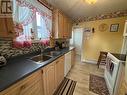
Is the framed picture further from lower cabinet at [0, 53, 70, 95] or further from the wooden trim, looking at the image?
lower cabinet at [0, 53, 70, 95]

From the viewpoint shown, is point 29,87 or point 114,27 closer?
point 29,87

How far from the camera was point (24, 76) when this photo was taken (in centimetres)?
97

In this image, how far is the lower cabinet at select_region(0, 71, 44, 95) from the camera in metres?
0.86

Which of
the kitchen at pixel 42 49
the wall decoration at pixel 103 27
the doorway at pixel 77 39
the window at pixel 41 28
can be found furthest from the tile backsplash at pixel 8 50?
the doorway at pixel 77 39

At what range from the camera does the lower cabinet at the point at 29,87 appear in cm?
86

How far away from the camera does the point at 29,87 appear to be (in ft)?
3.56

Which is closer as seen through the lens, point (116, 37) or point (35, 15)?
point (35, 15)

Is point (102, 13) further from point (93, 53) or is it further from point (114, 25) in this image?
point (93, 53)

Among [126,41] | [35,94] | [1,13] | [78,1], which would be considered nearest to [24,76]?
[35,94]

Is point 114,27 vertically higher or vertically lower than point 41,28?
higher

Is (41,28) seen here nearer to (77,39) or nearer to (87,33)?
(87,33)

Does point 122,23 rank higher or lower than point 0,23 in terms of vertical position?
higher

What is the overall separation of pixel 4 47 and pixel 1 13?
1.93 ft

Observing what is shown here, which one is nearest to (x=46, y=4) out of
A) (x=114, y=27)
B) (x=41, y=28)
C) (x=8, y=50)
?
(x=41, y=28)
